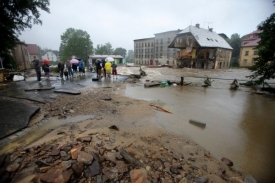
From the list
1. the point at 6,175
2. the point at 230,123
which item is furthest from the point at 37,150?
the point at 230,123

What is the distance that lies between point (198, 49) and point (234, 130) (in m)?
32.7

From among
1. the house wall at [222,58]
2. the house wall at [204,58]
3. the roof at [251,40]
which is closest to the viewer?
the house wall at [204,58]

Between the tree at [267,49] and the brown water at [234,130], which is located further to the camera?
the tree at [267,49]

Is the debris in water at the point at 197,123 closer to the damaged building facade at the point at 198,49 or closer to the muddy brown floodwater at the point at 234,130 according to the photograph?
the muddy brown floodwater at the point at 234,130

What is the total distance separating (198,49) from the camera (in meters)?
33.4

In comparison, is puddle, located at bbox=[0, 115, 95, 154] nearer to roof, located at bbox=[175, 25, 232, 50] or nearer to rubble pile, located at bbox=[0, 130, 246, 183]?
rubble pile, located at bbox=[0, 130, 246, 183]

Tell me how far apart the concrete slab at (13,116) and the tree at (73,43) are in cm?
4658

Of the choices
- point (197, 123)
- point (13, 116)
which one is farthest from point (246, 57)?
point (13, 116)

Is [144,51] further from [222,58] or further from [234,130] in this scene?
[234,130]

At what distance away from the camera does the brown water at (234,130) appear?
3.44 metres

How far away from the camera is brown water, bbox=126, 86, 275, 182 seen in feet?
11.3

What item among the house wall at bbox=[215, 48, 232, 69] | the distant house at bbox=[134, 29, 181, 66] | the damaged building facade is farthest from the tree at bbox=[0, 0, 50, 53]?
the distant house at bbox=[134, 29, 181, 66]

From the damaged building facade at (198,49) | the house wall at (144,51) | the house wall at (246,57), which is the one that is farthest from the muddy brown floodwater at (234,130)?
the house wall at (144,51)

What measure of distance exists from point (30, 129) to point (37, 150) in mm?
1751
